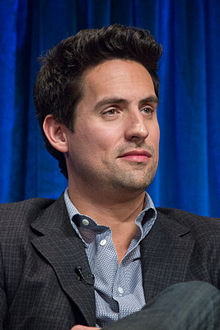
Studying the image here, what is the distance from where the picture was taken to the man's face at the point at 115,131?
155 cm

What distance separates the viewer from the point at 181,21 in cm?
254

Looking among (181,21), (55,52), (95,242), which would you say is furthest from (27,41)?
(95,242)

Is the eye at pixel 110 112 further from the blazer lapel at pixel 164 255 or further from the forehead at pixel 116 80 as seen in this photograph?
the blazer lapel at pixel 164 255

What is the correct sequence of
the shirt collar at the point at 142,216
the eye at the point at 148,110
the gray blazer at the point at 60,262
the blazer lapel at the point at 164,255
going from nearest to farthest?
1. the gray blazer at the point at 60,262
2. the blazer lapel at the point at 164,255
3. the shirt collar at the point at 142,216
4. the eye at the point at 148,110

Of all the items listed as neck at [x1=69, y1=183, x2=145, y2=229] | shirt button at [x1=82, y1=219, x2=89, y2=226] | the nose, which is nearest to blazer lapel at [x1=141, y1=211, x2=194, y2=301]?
neck at [x1=69, y1=183, x2=145, y2=229]

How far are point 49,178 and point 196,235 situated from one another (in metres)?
0.91

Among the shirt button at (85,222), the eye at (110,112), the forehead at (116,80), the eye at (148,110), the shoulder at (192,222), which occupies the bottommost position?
the shoulder at (192,222)

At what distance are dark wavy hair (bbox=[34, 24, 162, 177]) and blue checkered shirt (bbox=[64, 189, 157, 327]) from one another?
15.0 inches

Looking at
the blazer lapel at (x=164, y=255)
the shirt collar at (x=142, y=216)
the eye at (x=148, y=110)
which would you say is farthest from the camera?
the eye at (x=148, y=110)

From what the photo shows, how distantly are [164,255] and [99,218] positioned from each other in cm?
26

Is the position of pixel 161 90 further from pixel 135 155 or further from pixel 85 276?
pixel 85 276

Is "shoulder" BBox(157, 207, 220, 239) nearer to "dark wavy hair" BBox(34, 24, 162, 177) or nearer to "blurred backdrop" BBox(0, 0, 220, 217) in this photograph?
"dark wavy hair" BBox(34, 24, 162, 177)

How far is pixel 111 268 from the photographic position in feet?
4.87

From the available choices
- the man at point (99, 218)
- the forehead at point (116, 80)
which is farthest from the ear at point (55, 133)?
the forehead at point (116, 80)
